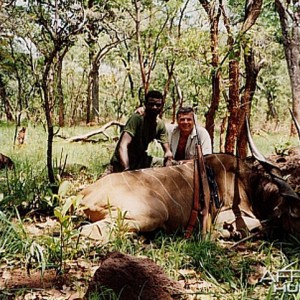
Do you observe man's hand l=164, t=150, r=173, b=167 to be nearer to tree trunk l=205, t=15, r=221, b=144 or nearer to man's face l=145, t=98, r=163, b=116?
man's face l=145, t=98, r=163, b=116

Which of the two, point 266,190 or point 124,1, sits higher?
point 124,1

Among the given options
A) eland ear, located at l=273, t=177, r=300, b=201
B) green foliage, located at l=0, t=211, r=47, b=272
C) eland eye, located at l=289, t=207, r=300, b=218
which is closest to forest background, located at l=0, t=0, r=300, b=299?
green foliage, located at l=0, t=211, r=47, b=272

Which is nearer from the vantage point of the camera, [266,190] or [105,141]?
[266,190]

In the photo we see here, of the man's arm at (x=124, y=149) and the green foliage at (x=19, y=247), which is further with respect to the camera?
the man's arm at (x=124, y=149)

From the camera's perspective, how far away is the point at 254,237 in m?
3.00

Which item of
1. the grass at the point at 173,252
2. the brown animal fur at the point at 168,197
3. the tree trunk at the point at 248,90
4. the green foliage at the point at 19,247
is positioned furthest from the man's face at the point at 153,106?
the green foliage at the point at 19,247

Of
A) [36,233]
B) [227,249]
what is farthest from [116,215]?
[227,249]

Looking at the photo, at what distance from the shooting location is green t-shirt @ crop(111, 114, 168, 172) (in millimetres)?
3959

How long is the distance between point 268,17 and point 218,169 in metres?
10.0

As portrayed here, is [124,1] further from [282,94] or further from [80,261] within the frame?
[282,94]

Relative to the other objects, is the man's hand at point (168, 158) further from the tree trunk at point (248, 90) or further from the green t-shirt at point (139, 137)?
the tree trunk at point (248, 90)

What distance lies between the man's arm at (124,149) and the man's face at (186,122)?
1.49 feet

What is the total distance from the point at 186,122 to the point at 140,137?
396 mm

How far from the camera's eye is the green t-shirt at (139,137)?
3959 mm
